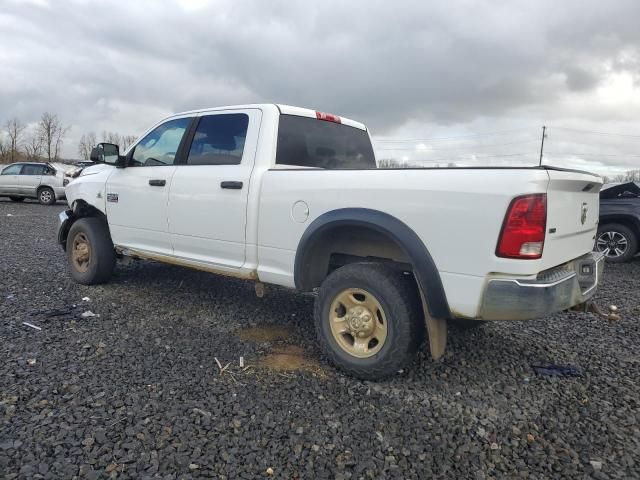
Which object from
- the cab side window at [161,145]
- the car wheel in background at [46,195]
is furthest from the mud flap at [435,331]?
the car wheel in background at [46,195]

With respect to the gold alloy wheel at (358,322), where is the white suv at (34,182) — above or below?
above

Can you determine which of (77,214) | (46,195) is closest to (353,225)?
(77,214)

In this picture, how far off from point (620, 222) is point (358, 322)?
6.88 metres

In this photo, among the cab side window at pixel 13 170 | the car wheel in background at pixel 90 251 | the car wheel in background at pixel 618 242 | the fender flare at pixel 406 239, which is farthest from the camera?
the cab side window at pixel 13 170

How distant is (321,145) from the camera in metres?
4.28

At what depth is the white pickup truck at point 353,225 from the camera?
8.39 feet

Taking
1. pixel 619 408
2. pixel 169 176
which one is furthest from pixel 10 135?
pixel 619 408

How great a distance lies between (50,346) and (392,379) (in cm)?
264

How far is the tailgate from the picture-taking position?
8.54 ft

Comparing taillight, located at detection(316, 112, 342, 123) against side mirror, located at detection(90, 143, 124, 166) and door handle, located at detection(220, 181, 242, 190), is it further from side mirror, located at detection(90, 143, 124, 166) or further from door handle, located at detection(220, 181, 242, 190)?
side mirror, located at detection(90, 143, 124, 166)

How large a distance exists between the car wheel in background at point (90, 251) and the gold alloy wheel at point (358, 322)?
3.22m

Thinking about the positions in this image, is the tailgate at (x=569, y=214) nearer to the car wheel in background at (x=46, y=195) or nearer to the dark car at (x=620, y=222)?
the dark car at (x=620, y=222)

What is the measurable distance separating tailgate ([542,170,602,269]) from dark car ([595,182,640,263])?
5.31 m

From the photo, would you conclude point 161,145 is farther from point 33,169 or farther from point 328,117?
point 33,169
